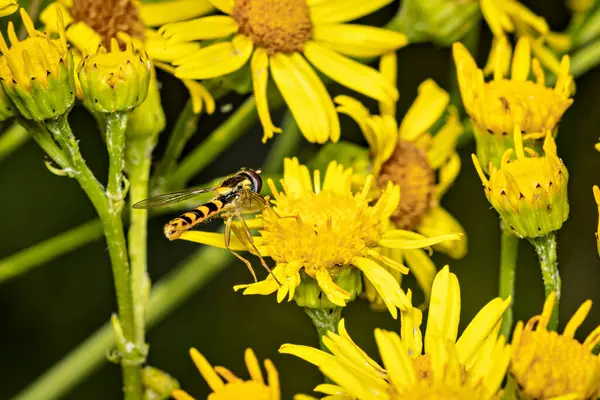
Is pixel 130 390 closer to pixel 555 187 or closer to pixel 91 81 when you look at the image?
pixel 91 81

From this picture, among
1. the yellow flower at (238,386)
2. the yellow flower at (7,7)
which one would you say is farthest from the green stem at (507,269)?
the yellow flower at (7,7)

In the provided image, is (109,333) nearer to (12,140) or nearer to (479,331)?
(12,140)

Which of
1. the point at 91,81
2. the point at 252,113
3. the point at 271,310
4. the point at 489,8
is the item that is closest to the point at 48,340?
the point at 271,310

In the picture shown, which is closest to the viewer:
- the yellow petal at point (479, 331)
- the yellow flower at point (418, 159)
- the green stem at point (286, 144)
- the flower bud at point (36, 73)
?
the yellow petal at point (479, 331)

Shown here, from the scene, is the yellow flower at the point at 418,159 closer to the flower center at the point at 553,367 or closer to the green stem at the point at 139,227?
the green stem at the point at 139,227

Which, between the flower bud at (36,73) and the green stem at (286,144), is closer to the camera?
the flower bud at (36,73)

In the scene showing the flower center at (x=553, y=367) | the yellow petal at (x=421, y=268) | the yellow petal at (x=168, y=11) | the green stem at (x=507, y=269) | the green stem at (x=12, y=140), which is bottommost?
the flower center at (x=553, y=367)
